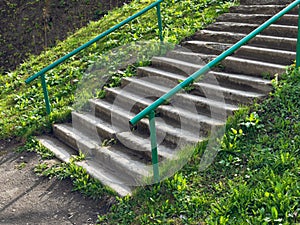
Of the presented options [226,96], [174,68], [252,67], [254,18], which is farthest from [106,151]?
[254,18]

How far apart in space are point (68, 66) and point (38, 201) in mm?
3413

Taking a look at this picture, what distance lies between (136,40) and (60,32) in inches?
142

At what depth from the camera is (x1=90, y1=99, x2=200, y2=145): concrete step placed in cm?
460

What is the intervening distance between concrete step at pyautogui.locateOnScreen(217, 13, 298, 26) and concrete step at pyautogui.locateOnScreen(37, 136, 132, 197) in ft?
10.7

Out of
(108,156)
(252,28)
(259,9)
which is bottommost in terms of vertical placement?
(108,156)

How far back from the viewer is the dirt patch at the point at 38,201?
419cm

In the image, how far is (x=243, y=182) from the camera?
12.3 ft

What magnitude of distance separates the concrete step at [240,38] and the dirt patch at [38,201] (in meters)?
2.95

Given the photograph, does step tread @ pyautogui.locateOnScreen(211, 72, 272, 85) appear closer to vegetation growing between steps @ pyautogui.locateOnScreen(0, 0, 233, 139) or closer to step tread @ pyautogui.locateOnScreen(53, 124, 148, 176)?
step tread @ pyautogui.locateOnScreen(53, 124, 148, 176)

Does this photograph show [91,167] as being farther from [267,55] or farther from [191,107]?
[267,55]

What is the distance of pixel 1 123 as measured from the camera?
20.9ft

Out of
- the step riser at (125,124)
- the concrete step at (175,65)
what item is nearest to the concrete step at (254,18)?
the concrete step at (175,65)

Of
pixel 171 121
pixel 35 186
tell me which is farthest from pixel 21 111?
pixel 171 121

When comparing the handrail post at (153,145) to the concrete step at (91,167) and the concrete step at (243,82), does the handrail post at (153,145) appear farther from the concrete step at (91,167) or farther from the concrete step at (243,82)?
the concrete step at (243,82)
